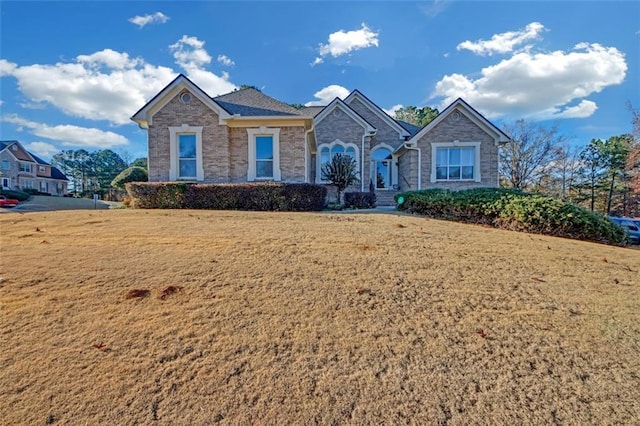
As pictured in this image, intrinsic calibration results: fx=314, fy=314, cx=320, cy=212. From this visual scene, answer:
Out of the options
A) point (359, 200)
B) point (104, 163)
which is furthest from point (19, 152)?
point (359, 200)

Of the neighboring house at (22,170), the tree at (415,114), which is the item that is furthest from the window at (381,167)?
the neighboring house at (22,170)

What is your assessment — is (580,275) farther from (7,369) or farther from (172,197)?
(172,197)

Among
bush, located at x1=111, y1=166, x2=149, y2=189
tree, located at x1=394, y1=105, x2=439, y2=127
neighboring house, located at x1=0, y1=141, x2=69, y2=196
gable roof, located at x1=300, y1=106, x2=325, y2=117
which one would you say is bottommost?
bush, located at x1=111, y1=166, x2=149, y2=189

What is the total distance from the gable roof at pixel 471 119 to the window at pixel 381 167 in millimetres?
3684

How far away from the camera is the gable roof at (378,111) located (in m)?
21.2

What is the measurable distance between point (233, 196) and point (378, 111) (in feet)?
44.4

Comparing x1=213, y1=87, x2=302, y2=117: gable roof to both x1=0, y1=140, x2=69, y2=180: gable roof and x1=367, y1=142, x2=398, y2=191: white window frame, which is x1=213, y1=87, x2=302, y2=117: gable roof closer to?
x1=367, y1=142, x2=398, y2=191: white window frame

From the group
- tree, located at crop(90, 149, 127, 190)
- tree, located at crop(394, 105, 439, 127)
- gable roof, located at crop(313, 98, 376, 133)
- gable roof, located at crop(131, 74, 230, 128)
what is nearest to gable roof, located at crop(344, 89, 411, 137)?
gable roof, located at crop(313, 98, 376, 133)

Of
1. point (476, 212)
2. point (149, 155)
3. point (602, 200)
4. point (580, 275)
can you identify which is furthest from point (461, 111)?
point (602, 200)

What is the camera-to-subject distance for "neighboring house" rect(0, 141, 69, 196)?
4147 centimetres

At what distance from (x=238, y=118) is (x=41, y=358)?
12.0 meters

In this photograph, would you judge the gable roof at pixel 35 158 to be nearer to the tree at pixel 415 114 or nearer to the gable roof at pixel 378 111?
the gable roof at pixel 378 111

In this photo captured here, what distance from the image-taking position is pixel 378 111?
70.2 ft

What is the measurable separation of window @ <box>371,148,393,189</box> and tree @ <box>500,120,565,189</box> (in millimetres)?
14541
